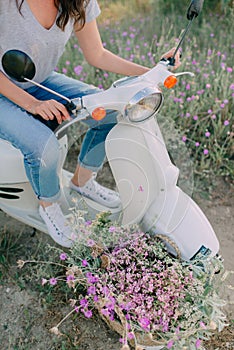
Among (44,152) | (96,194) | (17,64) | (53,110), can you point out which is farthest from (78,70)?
(53,110)

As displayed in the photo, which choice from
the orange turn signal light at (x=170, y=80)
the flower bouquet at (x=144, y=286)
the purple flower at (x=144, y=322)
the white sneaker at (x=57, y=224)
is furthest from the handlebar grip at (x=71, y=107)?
the purple flower at (x=144, y=322)

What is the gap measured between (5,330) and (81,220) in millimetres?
514

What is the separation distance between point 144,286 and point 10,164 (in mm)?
667

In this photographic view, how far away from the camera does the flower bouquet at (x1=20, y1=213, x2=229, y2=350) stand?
5.34ft

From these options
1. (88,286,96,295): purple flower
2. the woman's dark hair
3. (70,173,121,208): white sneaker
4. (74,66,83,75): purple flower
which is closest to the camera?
(88,286,96,295): purple flower

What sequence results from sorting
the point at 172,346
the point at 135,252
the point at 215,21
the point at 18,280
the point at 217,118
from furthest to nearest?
the point at 215,21, the point at 217,118, the point at 18,280, the point at 135,252, the point at 172,346

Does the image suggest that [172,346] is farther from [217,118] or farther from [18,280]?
[217,118]

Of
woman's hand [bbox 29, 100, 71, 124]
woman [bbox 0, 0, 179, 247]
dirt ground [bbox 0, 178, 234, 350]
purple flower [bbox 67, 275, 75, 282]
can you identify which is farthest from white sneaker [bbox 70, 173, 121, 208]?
woman's hand [bbox 29, 100, 71, 124]

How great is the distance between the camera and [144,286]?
1.67 meters

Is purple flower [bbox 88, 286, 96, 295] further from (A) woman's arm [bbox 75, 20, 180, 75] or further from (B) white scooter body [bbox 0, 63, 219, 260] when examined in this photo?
(A) woman's arm [bbox 75, 20, 180, 75]

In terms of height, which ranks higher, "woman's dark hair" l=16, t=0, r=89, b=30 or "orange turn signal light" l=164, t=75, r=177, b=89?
"woman's dark hair" l=16, t=0, r=89, b=30

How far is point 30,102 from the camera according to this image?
1706 mm

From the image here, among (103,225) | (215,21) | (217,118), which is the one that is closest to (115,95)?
(103,225)

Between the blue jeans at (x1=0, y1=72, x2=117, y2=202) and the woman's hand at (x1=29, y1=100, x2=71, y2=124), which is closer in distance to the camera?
the woman's hand at (x1=29, y1=100, x2=71, y2=124)
